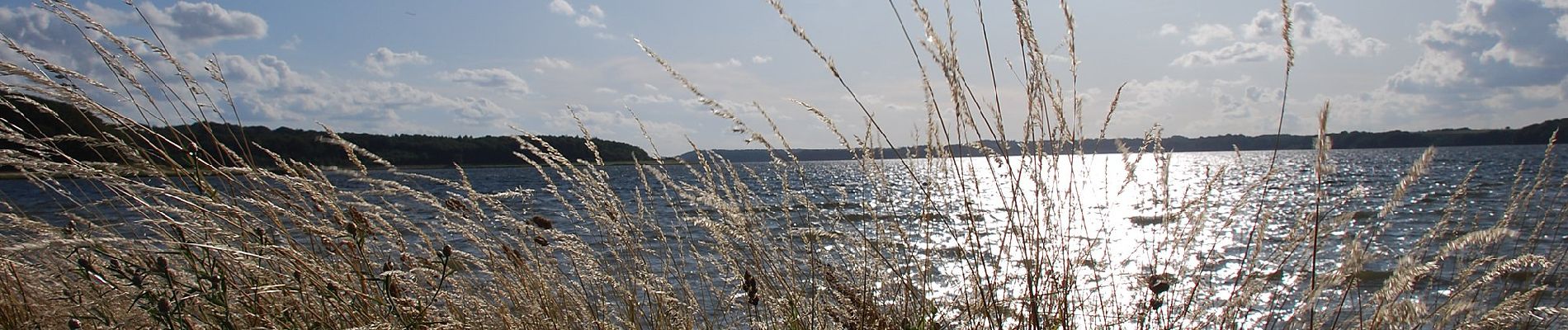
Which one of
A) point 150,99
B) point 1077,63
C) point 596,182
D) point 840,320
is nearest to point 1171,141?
point 1077,63

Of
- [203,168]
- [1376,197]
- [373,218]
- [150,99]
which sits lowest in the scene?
[1376,197]

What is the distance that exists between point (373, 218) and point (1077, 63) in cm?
223

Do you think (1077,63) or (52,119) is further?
(52,119)

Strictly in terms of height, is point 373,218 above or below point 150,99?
below

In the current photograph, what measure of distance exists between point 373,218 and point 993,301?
1.99 metres

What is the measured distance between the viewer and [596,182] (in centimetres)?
312

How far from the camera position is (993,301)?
7.37 feet

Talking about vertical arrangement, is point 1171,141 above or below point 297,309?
above

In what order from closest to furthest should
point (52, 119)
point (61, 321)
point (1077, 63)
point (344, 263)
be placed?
point (1077, 63), point (344, 263), point (52, 119), point (61, 321)

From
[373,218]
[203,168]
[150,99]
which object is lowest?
[373,218]

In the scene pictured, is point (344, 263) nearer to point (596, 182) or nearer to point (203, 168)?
point (203, 168)

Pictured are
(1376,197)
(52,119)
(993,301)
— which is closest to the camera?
(993,301)

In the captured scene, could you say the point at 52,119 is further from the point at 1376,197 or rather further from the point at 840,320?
the point at 1376,197

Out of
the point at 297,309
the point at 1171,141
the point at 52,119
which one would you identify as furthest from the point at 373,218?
the point at 1171,141
